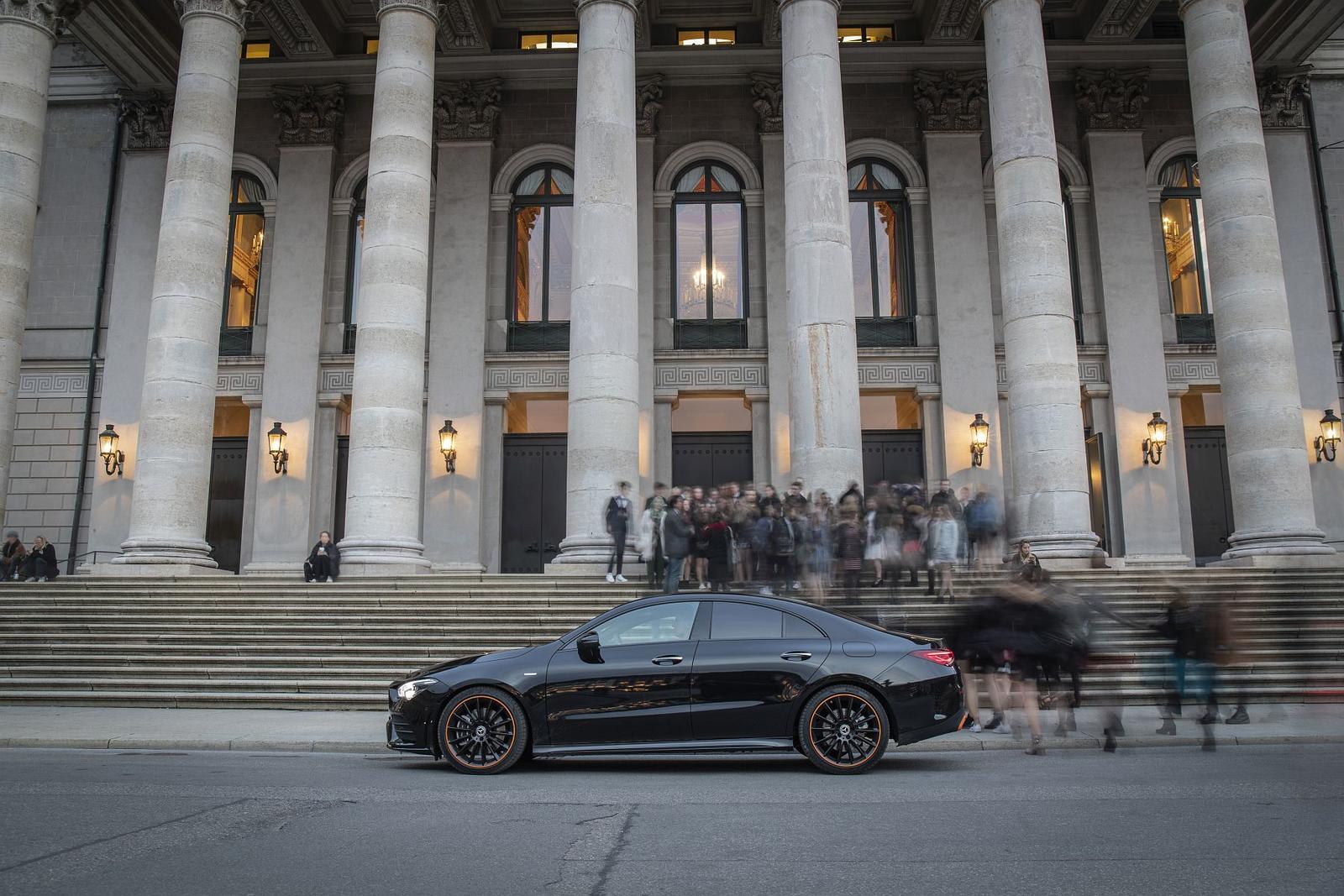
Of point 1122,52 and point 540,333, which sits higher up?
point 1122,52

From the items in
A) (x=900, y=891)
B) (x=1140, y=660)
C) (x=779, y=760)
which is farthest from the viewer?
(x=1140, y=660)

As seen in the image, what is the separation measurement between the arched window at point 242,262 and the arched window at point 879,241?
1545 centimetres

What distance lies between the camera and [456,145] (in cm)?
2881

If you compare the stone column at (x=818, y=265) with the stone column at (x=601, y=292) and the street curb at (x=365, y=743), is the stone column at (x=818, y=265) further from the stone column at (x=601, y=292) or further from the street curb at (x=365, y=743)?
the street curb at (x=365, y=743)

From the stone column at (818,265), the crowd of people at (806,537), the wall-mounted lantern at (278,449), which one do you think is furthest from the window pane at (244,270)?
the stone column at (818,265)

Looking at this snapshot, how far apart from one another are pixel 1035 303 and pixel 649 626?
14131 mm

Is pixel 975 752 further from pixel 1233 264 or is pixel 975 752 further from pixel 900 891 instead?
pixel 1233 264

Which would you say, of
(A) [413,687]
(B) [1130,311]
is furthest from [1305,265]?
(A) [413,687]

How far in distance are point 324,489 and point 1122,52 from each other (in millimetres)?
23015

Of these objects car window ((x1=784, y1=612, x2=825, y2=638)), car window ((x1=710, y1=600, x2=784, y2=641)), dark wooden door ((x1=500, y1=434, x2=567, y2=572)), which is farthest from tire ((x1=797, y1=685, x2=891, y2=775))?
dark wooden door ((x1=500, y1=434, x2=567, y2=572))

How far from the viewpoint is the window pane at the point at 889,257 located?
93.8ft

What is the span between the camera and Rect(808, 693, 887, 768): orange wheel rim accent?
9141 mm

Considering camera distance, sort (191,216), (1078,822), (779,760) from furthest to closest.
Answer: (191,216), (779,760), (1078,822)

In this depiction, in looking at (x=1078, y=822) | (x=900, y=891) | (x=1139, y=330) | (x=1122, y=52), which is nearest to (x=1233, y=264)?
(x=1139, y=330)
